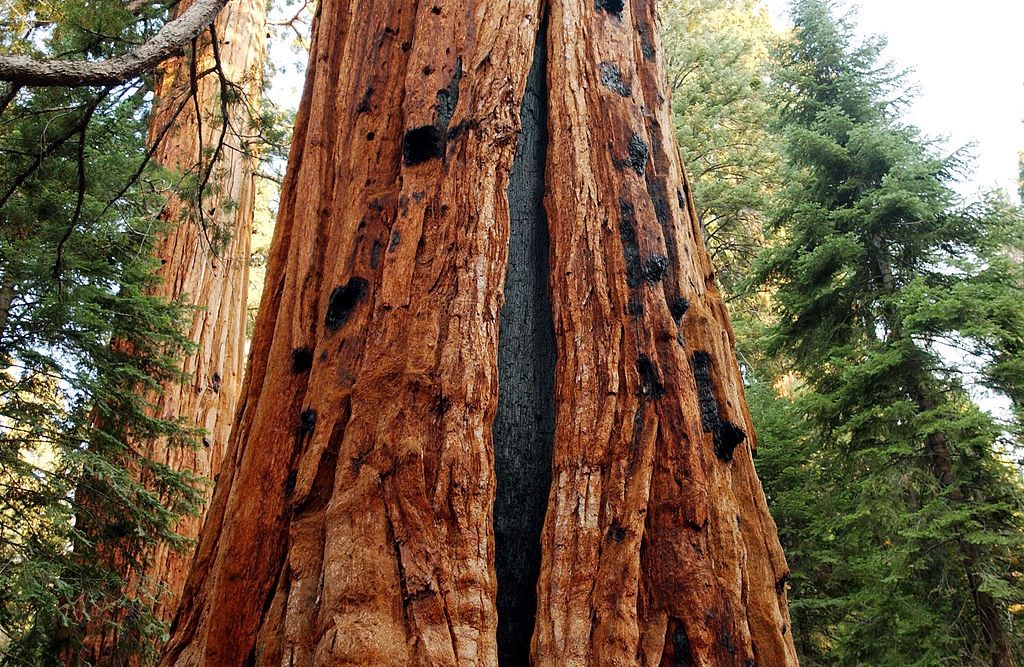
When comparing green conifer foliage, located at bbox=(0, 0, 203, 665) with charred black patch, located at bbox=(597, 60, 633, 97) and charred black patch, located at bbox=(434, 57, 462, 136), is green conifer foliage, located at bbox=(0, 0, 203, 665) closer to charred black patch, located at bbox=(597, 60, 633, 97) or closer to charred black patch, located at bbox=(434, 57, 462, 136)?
charred black patch, located at bbox=(434, 57, 462, 136)

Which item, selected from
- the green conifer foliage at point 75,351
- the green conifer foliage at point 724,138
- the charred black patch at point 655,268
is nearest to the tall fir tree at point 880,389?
the green conifer foliage at point 724,138

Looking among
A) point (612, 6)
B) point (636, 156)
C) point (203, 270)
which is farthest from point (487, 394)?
point (203, 270)

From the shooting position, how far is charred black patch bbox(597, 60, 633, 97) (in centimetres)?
318

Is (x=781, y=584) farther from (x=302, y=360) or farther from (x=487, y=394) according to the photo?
(x=302, y=360)

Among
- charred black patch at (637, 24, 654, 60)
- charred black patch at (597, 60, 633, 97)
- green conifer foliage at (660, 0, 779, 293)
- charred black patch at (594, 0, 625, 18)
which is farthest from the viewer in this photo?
green conifer foliage at (660, 0, 779, 293)

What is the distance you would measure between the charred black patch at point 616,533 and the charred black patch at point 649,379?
0.48 m

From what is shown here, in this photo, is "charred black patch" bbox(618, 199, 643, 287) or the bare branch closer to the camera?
the bare branch

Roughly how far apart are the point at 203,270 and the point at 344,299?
4831mm

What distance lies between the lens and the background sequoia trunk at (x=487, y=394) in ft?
6.98

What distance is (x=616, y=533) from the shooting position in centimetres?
231

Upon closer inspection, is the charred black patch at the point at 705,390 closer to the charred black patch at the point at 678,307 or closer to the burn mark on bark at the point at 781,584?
the charred black patch at the point at 678,307

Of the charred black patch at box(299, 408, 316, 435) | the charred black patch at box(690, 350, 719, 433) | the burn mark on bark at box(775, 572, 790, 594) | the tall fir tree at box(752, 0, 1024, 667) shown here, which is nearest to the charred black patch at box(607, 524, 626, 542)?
the charred black patch at box(690, 350, 719, 433)

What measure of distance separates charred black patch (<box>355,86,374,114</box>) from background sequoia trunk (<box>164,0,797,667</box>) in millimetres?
11

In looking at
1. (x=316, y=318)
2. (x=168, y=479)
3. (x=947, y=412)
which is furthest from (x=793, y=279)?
(x=316, y=318)
